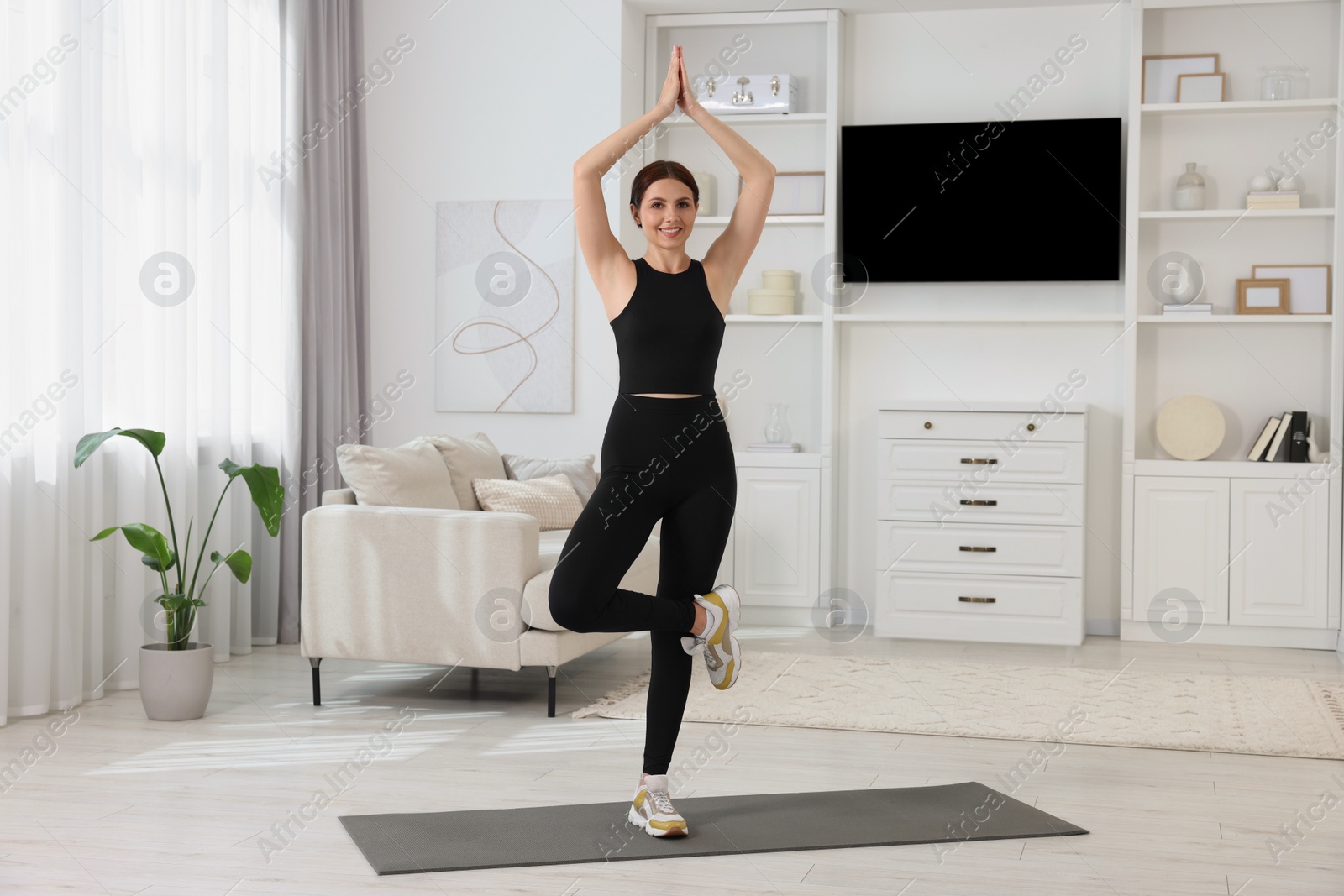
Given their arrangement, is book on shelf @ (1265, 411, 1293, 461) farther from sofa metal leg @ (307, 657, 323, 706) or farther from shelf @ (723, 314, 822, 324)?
sofa metal leg @ (307, 657, 323, 706)

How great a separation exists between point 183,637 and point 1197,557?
381cm

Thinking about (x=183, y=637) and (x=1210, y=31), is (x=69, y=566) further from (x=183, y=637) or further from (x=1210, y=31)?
(x=1210, y=31)

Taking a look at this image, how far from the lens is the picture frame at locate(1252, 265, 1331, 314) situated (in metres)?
5.21

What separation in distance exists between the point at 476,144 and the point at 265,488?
2.43 metres

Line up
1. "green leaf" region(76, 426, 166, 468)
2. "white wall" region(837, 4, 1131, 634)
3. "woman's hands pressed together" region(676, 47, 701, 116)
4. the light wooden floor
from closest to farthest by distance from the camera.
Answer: the light wooden floor, "woman's hands pressed together" region(676, 47, 701, 116), "green leaf" region(76, 426, 166, 468), "white wall" region(837, 4, 1131, 634)

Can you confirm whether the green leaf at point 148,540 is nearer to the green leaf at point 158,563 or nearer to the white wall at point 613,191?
the green leaf at point 158,563

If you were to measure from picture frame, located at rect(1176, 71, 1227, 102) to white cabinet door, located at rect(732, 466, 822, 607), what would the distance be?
7.16ft

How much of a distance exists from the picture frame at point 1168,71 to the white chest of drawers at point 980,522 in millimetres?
1427

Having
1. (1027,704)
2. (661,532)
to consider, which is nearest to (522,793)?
(661,532)

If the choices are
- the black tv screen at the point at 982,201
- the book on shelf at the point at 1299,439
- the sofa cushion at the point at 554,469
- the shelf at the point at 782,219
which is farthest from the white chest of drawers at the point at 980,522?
the sofa cushion at the point at 554,469

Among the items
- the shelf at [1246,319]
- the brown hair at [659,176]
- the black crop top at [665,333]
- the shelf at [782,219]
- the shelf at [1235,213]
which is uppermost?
the shelf at [782,219]

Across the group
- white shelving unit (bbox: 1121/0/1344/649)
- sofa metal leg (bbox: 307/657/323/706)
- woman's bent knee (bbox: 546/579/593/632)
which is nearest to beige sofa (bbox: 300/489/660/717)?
sofa metal leg (bbox: 307/657/323/706)

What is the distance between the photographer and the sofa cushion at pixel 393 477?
13.1 ft

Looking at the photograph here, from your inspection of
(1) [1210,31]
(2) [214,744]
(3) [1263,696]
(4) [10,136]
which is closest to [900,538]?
(3) [1263,696]
